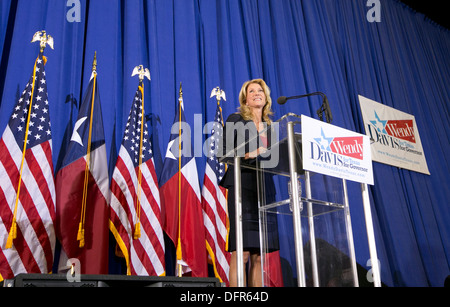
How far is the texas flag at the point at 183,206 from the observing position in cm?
330

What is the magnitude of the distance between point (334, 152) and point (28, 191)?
75.7 inches

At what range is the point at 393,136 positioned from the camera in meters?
5.77

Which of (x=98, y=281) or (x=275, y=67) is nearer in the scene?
(x=98, y=281)

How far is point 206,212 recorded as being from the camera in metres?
3.64

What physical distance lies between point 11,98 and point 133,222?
49.3 inches

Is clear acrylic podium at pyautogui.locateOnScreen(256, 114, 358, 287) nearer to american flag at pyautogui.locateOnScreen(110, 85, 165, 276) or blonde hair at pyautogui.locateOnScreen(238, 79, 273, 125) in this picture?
blonde hair at pyautogui.locateOnScreen(238, 79, 273, 125)

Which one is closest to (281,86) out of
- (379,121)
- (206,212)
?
(379,121)

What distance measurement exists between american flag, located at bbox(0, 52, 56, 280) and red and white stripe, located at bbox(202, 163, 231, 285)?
124 cm

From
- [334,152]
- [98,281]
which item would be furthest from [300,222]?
[98,281]

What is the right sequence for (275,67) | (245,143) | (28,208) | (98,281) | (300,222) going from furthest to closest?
(275,67)
(28,208)
(245,143)
(300,222)
(98,281)

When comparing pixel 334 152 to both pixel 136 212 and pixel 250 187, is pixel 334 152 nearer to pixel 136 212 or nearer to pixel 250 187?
pixel 250 187

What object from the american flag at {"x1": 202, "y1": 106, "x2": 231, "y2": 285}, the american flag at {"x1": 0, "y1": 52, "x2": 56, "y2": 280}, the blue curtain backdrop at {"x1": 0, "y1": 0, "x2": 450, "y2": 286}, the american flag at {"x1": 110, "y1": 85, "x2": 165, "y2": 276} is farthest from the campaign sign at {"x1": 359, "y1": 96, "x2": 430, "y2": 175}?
the american flag at {"x1": 0, "y1": 52, "x2": 56, "y2": 280}

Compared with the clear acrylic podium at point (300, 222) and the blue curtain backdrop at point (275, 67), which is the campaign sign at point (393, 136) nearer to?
the blue curtain backdrop at point (275, 67)

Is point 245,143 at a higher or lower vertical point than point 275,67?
lower
